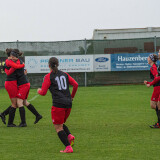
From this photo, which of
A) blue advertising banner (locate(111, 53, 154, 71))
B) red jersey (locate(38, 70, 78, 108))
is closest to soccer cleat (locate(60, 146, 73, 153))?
red jersey (locate(38, 70, 78, 108))

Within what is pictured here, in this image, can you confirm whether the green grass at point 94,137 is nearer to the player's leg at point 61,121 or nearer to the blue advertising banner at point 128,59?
the player's leg at point 61,121

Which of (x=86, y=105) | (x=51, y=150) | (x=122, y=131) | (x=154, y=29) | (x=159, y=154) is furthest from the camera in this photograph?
(x=154, y=29)

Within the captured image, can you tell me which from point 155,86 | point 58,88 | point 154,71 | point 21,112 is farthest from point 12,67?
point 155,86

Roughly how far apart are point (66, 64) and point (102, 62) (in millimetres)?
2001

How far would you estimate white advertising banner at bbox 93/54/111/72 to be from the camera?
77.4 feet

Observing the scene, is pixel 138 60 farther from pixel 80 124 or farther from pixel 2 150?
pixel 2 150

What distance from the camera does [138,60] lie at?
23.7m

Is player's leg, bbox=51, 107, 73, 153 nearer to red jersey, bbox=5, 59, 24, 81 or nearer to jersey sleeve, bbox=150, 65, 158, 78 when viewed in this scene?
red jersey, bbox=5, 59, 24, 81

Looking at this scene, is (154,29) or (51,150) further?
(154,29)

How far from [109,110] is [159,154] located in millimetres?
6455

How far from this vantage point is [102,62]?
929 inches

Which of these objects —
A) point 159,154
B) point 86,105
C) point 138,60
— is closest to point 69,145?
point 159,154

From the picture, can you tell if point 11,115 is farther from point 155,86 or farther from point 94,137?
point 155,86

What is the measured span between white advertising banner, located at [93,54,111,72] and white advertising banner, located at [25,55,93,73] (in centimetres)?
28
